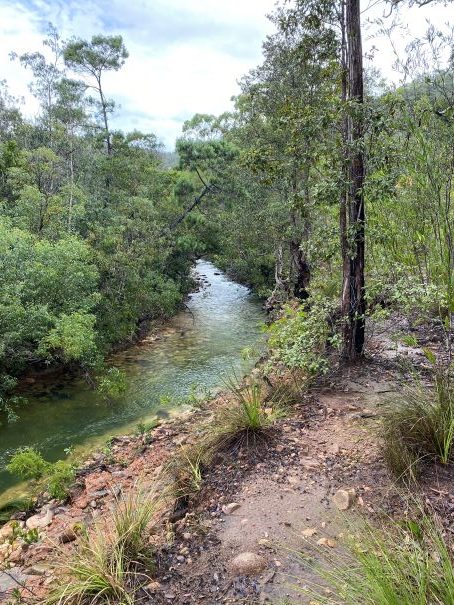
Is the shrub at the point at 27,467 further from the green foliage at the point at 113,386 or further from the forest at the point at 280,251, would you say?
the green foliage at the point at 113,386

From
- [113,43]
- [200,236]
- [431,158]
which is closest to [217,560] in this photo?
[431,158]

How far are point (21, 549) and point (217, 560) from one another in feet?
8.21

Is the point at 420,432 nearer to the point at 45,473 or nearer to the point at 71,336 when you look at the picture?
the point at 45,473

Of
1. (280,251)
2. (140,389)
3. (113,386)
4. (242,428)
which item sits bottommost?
(140,389)

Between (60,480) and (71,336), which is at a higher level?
(71,336)

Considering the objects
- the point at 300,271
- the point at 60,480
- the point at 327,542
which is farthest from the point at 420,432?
the point at 300,271

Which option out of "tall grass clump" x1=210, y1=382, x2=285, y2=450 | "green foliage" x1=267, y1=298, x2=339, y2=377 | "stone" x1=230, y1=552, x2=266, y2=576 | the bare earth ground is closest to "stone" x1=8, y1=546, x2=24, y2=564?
the bare earth ground

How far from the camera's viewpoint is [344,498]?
333 centimetres

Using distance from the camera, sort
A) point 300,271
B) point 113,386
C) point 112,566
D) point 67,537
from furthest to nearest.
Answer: point 300,271, point 113,386, point 67,537, point 112,566

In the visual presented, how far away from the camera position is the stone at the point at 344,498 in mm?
3281

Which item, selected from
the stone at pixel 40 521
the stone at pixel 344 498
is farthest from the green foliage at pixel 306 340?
the stone at pixel 40 521

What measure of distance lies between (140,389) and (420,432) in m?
7.14

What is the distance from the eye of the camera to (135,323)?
1358 centimetres

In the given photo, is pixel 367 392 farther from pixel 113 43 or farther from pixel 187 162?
pixel 113 43
